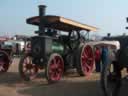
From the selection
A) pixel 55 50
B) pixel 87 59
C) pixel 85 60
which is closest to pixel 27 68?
pixel 55 50

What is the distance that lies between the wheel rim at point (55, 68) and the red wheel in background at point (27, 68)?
95 cm

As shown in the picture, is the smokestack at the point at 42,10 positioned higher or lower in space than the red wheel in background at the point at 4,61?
higher

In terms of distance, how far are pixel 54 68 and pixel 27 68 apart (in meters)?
1.09

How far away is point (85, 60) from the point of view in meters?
10.9

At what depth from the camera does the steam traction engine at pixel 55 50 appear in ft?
30.8

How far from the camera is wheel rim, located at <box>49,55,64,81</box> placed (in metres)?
9.10

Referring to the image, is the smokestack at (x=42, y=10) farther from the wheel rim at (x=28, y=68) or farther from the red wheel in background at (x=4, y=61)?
the red wheel in background at (x=4, y=61)

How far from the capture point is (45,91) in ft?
25.9

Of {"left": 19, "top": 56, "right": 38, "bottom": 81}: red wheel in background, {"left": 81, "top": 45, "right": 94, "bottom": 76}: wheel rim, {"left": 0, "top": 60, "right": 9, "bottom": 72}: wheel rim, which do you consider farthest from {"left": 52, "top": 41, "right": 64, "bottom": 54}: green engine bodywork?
{"left": 0, "top": 60, "right": 9, "bottom": 72}: wheel rim

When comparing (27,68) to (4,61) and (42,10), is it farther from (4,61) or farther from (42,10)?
(4,61)

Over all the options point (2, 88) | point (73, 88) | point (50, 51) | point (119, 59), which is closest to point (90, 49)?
point (50, 51)

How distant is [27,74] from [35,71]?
0.31 meters

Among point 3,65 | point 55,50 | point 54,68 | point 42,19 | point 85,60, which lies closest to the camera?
point 54,68

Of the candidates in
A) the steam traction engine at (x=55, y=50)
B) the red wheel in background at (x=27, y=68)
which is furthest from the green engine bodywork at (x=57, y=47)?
→ the red wheel in background at (x=27, y=68)
